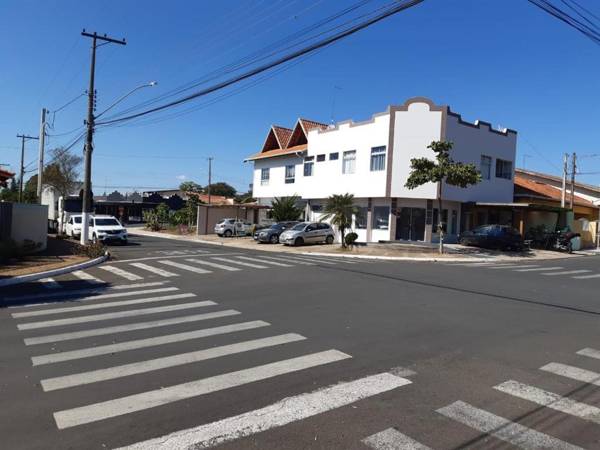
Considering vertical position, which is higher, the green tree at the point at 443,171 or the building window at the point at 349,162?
the building window at the point at 349,162

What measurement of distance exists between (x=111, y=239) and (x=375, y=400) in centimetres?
2602

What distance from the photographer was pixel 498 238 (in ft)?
96.2

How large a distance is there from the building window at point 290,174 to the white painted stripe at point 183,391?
109 ft

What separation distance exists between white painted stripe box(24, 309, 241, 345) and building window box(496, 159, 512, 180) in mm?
30243

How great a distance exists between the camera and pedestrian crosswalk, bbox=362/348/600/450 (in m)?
4.04

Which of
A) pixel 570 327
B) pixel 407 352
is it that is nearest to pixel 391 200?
pixel 570 327

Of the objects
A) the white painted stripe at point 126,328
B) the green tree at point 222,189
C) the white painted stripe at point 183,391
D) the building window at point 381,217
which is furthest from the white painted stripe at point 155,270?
the green tree at point 222,189

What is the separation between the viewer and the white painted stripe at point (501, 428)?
407cm

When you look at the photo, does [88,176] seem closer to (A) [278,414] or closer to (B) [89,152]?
(B) [89,152]

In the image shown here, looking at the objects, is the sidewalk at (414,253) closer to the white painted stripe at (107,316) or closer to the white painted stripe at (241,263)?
the white painted stripe at (241,263)

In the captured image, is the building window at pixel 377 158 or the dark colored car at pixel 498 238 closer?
the dark colored car at pixel 498 238

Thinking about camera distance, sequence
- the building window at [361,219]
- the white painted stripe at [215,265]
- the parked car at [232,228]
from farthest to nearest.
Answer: the parked car at [232,228], the building window at [361,219], the white painted stripe at [215,265]

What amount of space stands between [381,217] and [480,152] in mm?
8232

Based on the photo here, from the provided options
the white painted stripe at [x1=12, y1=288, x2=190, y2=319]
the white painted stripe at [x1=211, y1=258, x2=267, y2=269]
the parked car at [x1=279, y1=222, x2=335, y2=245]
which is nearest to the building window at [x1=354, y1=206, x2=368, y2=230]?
the parked car at [x1=279, y1=222, x2=335, y2=245]
